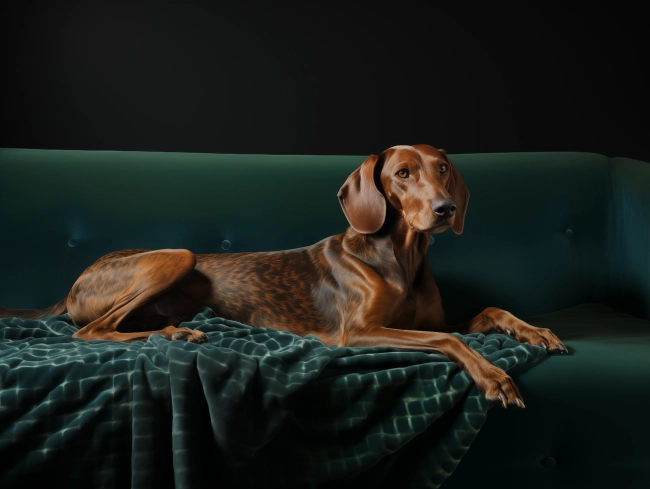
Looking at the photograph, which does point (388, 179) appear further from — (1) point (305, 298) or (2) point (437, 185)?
(1) point (305, 298)

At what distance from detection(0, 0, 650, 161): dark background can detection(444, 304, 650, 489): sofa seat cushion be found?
228 cm

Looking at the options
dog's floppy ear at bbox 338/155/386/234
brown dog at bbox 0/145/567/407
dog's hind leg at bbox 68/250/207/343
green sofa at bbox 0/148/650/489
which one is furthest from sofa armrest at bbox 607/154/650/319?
dog's hind leg at bbox 68/250/207/343

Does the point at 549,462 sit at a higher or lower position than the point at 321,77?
lower

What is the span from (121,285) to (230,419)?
1041 millimetres

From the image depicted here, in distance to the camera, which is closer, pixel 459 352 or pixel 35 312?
pixel 459 352

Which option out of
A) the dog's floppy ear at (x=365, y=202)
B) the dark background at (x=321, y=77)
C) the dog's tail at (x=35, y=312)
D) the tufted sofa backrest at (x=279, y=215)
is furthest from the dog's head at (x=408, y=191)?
the dark background at (x=321, y=77)

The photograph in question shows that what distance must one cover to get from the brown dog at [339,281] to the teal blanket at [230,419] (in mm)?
328

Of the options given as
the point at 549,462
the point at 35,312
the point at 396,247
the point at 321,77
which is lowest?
the point at 549,462

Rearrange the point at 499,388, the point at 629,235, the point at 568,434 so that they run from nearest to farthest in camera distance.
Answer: the point at 499,388, the point at 568,434, the point at 629,235

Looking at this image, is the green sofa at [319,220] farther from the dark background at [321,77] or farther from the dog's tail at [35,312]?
the dark background at [321,77]

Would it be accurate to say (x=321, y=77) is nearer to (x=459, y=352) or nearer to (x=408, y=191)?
(x=408, y=191)

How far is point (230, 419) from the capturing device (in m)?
1.66

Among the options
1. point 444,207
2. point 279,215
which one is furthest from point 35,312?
point 444,207

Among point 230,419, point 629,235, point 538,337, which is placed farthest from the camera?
point 629,235
